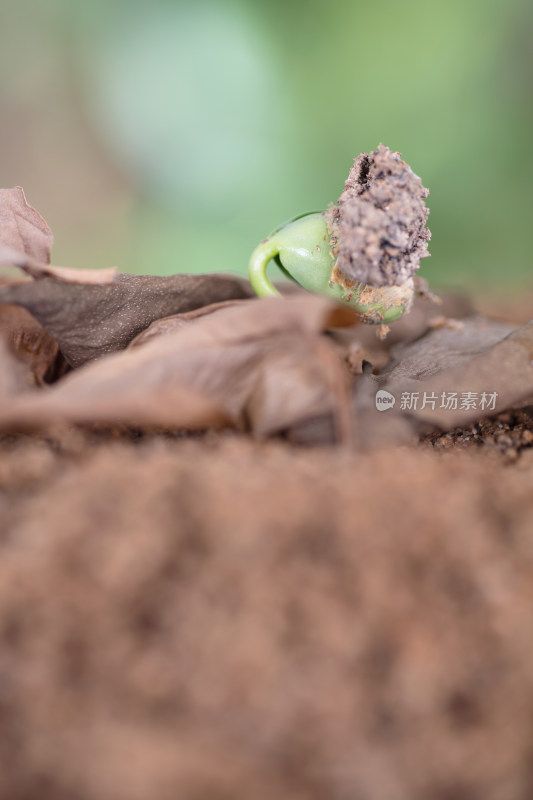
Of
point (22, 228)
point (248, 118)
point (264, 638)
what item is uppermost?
point (248, 118)

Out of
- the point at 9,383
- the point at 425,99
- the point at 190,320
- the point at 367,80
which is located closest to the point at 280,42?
the point at 367,80

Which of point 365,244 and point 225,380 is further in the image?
point 365,244

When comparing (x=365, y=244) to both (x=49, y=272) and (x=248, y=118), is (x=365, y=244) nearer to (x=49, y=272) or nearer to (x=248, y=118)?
(x=49, y=272)

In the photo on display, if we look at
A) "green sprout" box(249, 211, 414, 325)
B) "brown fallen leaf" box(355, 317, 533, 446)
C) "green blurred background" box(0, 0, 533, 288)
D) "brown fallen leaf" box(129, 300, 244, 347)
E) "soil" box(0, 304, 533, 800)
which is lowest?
"soil" box(0, 304, 533, 800)

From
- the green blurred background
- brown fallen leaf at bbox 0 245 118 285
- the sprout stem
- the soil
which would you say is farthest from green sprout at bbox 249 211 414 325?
the green blurred background

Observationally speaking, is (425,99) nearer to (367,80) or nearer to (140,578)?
(367,80)

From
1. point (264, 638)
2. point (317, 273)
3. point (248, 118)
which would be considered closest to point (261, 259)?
point (317, 273)

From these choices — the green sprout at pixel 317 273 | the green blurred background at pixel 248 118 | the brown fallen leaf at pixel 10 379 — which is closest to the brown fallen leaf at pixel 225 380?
the brown fallen leaf at pixel 10 379

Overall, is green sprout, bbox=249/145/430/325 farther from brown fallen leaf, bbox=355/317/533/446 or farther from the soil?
the soil
